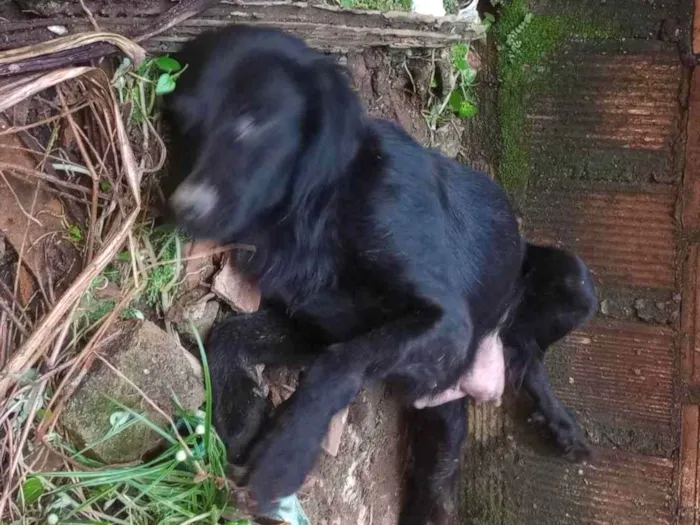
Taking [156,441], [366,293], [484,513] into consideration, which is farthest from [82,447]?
[484,513]

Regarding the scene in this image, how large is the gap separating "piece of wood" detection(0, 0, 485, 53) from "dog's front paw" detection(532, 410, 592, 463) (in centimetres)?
142

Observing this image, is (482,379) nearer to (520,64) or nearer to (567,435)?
(567,435)

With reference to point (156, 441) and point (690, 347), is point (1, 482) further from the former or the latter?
point (690, 347)

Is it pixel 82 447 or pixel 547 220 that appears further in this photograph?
pixel 547 220

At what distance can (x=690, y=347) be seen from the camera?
2.44 metres

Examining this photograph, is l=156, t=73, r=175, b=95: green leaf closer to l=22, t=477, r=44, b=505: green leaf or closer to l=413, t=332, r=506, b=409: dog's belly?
l=22, t=477, r=44, b=505: green leaf

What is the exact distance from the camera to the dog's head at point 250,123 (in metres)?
1.45

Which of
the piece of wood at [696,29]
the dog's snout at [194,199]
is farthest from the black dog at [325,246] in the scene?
the piece of wood at [696,29]

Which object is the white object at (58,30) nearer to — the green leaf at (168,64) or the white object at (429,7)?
the green leaf at (168,64)

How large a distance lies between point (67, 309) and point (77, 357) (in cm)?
12

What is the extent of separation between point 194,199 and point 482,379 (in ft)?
4.17

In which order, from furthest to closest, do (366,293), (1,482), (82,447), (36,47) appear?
(366,293) → (82,447) → (1,482) → (36,47)

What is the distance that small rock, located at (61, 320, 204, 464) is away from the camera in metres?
1.66

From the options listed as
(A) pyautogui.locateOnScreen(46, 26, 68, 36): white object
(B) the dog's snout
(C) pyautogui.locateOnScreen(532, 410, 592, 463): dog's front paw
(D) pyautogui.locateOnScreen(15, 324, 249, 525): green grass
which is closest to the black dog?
(B) the dog's snout
